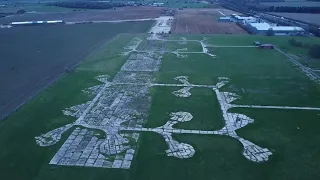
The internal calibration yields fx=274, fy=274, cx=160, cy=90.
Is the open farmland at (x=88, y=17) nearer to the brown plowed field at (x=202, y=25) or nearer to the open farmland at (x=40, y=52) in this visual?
the open farmland at (x=40, y=52)

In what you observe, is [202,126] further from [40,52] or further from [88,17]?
[88,17]

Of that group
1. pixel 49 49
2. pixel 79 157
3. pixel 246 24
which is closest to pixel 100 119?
pixel 79 157

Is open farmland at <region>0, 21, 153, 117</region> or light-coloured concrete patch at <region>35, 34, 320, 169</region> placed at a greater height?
open farmland at <region>0, 21, 153, 117</region>

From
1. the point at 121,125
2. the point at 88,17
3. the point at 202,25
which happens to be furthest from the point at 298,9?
the point at 121,125

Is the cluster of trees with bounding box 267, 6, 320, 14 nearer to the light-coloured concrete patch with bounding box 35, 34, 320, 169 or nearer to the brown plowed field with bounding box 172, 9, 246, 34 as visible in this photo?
the brown plowed field with bounding box 172, 9, 246, 34

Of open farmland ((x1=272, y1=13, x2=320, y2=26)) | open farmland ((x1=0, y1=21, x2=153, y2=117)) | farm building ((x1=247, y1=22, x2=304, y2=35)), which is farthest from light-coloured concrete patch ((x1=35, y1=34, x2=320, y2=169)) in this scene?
open farmland ((x1=272, y1=13, x2=320, y2=26))

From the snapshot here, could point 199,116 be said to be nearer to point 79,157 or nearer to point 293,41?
point 79,157
